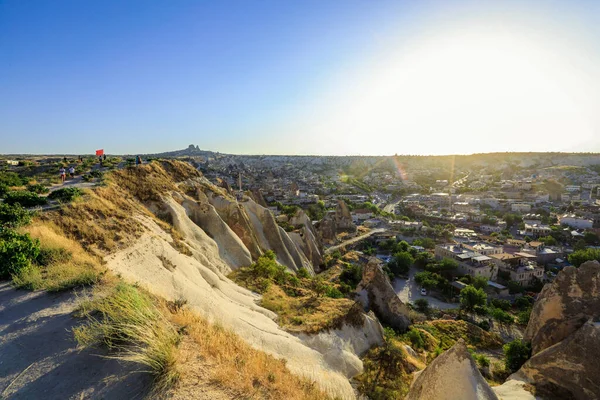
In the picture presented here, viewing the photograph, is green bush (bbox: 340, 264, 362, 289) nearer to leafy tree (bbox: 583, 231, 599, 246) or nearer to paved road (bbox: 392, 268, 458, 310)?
paved road (bbox: 392, 268, 458, 310)

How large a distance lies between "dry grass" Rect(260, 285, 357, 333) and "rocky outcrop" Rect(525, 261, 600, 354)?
876cm

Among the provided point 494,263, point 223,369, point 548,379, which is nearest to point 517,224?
point 494,263

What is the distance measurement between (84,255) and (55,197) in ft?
21.7

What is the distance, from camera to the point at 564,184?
338 feet

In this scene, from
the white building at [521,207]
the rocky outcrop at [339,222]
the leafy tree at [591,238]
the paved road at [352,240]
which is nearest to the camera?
the paved road at [352,240]

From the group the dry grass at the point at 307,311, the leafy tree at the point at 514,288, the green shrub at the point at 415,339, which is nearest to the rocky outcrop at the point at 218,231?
the dry grass at the point at 307,311

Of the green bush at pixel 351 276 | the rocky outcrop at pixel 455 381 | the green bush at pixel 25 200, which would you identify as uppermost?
the green bush at pixel 25 200

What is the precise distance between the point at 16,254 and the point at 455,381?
1171 centimetres

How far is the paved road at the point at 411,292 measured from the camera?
1233 inches

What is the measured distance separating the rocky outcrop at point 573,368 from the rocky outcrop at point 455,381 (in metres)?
5.01

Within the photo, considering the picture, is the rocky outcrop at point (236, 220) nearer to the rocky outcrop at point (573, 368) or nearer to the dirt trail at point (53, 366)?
the dirt trail at point (53, 366)

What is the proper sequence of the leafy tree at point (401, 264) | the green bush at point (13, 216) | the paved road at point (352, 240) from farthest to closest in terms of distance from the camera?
the paved road at point (352, 240) → the leafy tree at point (401, 264) → the green bush at point (13, 216)

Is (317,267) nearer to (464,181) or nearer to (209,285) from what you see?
(209,285)

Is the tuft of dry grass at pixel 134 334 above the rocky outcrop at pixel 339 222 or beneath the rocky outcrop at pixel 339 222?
above
